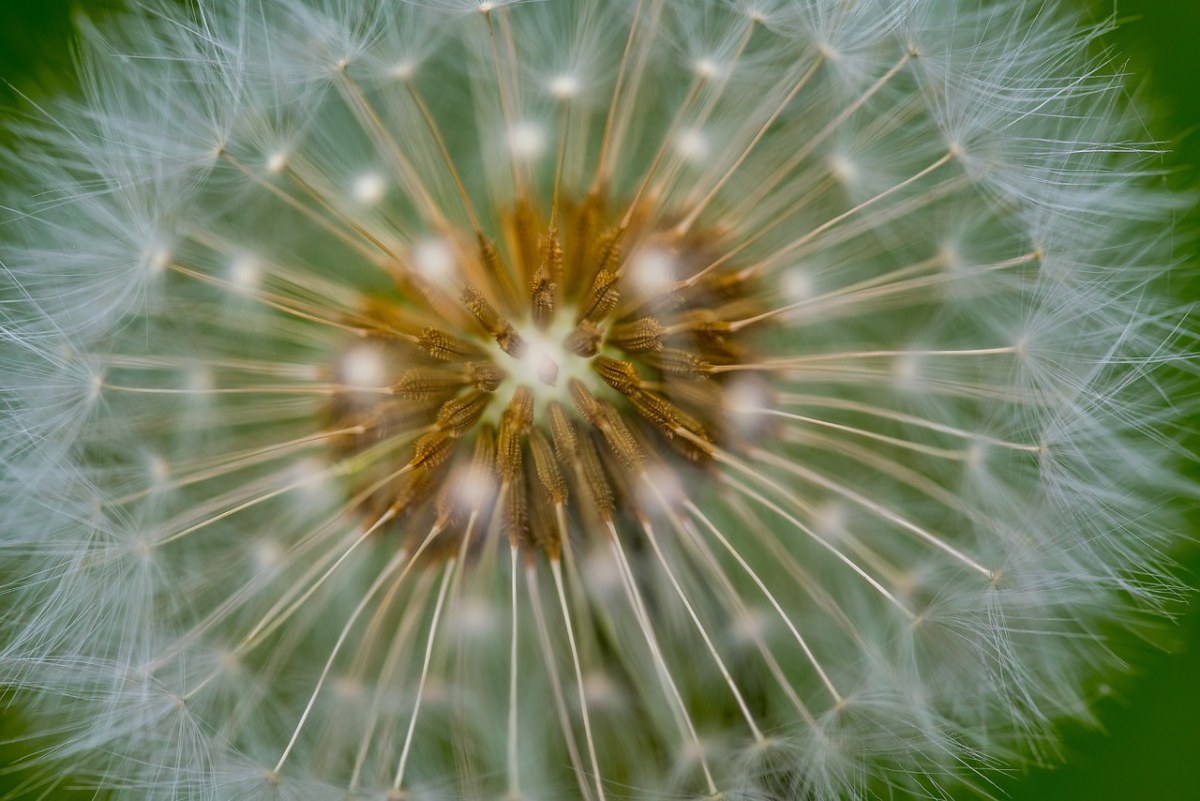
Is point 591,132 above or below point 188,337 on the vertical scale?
above

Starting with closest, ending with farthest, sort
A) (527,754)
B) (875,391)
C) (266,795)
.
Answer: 1. (266,795)
2. (527,754)
3. (875,391)

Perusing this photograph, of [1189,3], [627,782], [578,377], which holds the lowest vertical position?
[627,782]

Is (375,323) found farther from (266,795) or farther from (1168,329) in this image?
(1168,329)

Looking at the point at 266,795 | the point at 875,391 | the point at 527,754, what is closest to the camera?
the point at 266,795

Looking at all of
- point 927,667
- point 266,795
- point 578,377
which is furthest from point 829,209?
point 266,795
